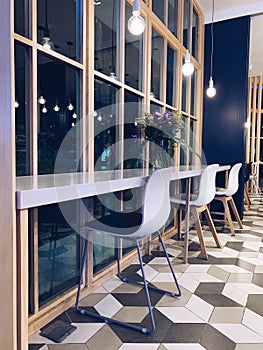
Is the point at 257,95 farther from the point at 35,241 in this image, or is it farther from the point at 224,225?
the point at 35,241

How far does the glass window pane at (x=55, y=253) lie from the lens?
5.79ft

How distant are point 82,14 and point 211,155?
3279 millimetres

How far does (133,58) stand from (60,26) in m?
1.13

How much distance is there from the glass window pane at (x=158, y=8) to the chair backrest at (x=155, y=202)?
2.14m

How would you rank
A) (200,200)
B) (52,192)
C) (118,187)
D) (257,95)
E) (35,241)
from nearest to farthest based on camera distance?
(52,192), (118,187), (35,241), (200,200), (257,95)

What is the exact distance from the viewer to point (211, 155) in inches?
189

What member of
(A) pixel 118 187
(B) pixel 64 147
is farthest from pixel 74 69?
(A) pixel 118 187

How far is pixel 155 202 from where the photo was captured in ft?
5.78

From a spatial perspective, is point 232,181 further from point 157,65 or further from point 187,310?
point 187,310

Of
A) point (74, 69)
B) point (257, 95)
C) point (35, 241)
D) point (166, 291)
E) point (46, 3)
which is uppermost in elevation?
point (257, 95)

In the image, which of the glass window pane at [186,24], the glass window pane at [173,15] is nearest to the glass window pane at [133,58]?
the glass window pane at [173,15]

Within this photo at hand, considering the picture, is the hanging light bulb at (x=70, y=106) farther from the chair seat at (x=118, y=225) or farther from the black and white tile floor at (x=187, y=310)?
the black and white tile floor at (x=187, y=310)

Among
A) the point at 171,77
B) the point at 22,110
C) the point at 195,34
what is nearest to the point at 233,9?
the point at 195,34

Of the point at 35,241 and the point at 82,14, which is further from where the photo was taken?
the point at 82,14
